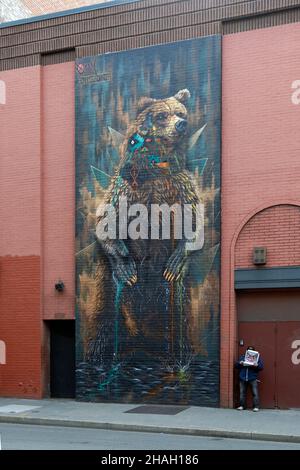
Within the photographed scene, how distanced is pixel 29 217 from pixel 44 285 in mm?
1907

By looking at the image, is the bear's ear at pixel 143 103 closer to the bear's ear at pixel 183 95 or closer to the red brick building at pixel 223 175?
the bear's ear at pixel 183 95

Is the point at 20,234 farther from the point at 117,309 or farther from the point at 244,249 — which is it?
the point at 244,249

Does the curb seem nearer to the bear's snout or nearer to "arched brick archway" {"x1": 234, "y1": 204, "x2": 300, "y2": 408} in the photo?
"arched brick archway" {"x1": 234, "y1": 204, "x2": 300, "y2": 408}

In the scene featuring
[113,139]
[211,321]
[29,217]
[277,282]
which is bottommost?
[211,321]

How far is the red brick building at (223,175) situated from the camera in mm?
15492

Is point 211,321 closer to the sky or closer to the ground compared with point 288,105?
closer to the ground

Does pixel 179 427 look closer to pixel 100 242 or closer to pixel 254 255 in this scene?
pixel 254 255

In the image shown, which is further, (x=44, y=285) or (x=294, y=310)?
(x=44, y=285)

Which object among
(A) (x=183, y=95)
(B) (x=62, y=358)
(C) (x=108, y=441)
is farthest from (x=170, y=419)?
(A) (x=183, y=95)

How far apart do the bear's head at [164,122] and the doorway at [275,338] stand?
414 centimetres

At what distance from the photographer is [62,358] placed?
17922 mm

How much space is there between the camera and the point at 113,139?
1733 cm
